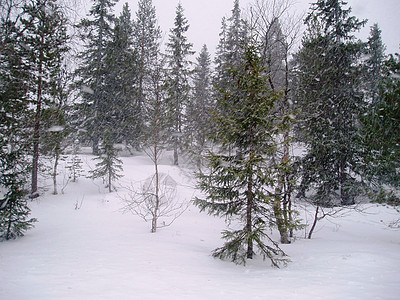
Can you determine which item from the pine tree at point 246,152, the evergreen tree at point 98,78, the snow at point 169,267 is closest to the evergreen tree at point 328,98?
the pine tree at point 246,152

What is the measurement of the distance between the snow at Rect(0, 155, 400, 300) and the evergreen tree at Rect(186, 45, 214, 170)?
10449 millimetres

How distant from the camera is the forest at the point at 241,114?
6055 mm

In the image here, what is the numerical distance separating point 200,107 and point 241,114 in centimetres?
1637

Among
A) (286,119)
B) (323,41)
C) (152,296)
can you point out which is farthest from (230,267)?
(323,41)

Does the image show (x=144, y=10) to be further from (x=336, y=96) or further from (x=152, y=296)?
(x=152, y=296)

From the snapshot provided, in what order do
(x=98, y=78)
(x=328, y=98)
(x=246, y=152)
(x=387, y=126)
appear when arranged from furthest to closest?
(x=98, y=78), (x=328, y=98), (x=387, y=126), (x=246, y=152)

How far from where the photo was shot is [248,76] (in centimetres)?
650

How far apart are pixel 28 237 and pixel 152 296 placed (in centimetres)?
823

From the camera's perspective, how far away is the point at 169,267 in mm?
5926

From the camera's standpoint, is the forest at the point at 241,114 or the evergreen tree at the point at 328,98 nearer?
the forest at the point at 241,114

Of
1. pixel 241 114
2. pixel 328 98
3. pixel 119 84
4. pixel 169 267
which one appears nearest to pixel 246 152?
pixel 241 114

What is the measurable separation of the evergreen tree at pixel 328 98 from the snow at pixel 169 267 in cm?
336

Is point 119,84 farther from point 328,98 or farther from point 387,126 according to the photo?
point 387,126

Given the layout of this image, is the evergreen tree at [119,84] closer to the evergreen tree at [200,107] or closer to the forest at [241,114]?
the forest at [241,114]
